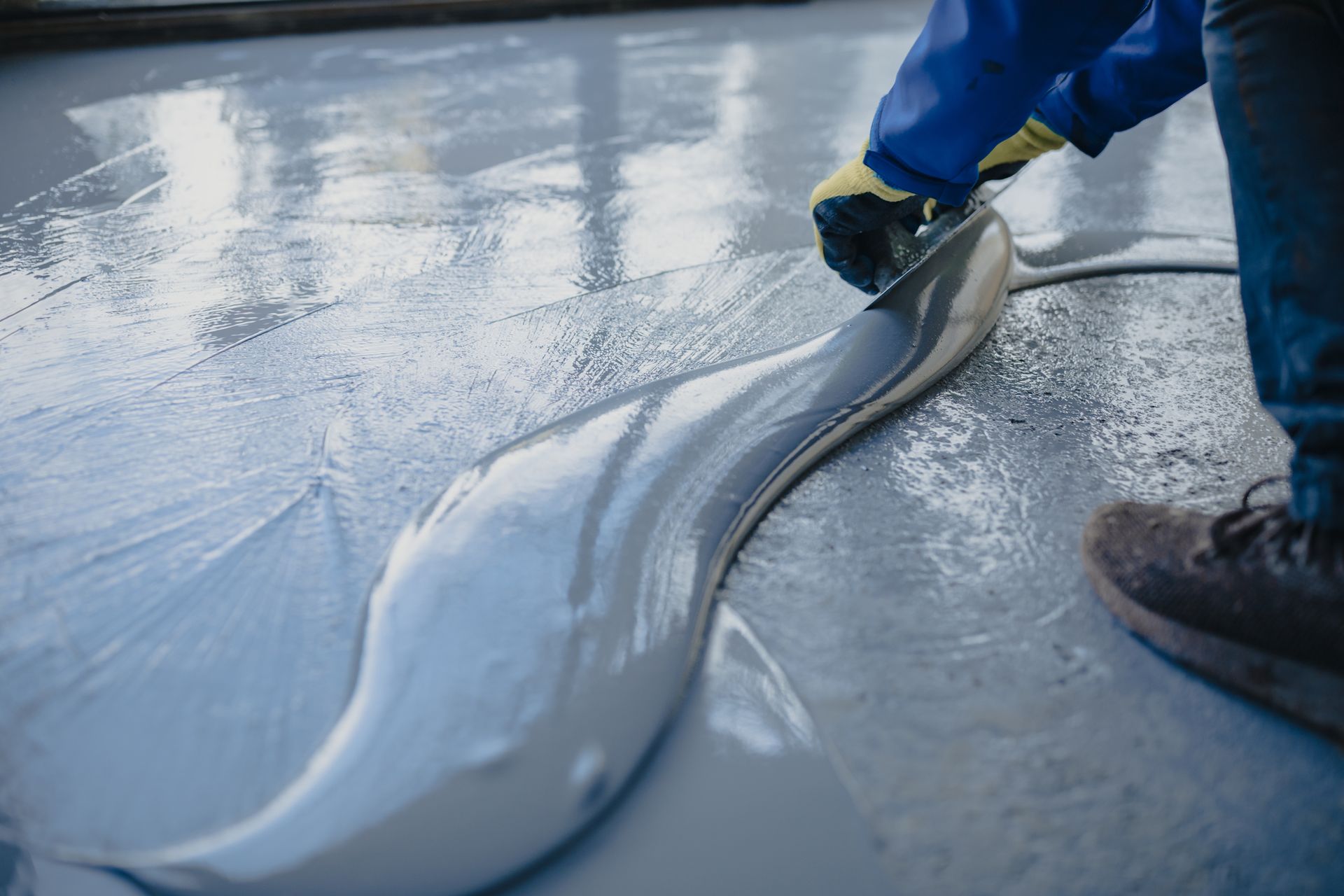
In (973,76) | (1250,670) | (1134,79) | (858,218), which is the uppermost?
(973,76)

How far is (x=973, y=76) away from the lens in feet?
3.66

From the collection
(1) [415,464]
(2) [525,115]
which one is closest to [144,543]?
(1) [415,464]

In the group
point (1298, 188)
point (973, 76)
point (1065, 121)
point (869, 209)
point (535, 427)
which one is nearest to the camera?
point (1298, 188)

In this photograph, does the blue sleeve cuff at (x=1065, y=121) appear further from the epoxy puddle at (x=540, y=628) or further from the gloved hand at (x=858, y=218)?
the epoxy puddle at (x=540, y=628)

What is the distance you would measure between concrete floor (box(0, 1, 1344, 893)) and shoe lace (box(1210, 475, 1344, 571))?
5.6 inches

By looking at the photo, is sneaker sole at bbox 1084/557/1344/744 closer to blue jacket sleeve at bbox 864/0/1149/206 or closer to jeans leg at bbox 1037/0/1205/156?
blue jacket sleeve at bbox 864/0/1149/206

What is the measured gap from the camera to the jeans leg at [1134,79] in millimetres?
1402

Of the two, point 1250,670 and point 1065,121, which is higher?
point 1065,121

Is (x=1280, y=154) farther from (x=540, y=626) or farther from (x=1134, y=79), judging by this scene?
(x=540, y=626)

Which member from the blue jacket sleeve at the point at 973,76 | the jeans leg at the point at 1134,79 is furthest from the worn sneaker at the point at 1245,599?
the jeans leg at the point at 1134,79

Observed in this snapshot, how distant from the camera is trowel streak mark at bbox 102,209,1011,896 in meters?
0.75

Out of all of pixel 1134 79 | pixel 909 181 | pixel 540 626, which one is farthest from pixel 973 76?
pixel 540 626

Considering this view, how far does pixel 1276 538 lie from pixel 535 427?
871 millimetres

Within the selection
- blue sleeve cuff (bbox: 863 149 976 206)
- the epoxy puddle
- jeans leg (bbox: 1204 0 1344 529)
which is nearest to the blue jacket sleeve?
blue sleeve cuff (bbox: 863 149 976 206)
